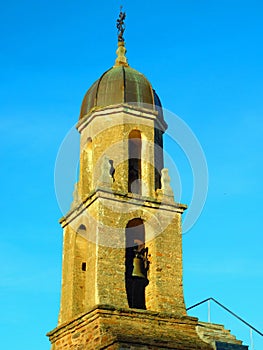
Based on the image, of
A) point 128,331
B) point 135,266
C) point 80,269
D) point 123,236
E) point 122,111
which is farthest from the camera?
point 122,111

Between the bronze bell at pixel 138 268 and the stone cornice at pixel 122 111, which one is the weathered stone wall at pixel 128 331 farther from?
the stone cornice at pixel 122 111

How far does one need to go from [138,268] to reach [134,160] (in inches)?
147

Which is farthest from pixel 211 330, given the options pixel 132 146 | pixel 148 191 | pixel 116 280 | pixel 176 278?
pixel 132 146

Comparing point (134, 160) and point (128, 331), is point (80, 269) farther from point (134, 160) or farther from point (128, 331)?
point (134, 160)

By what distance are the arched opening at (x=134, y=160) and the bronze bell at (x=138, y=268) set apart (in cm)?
235

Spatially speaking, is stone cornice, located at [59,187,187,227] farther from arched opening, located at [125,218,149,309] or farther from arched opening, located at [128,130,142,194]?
arched opening, located at [128,130,142,194]

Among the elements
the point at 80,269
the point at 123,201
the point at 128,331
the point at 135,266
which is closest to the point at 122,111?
the point at 123,201

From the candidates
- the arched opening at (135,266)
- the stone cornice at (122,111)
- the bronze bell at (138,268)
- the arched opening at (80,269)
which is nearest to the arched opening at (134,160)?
the stone cornice at (122,111)

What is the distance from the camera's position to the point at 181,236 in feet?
72.1

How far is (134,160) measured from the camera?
76.7 feet

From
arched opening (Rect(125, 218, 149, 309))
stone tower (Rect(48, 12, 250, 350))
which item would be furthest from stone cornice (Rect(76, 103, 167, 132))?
arched opening (Rect(125, 218, 149, 309))

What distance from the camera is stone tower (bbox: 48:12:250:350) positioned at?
19672 mm

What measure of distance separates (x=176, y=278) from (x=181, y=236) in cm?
136

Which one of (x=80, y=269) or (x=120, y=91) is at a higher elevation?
(x=120, y=91)
